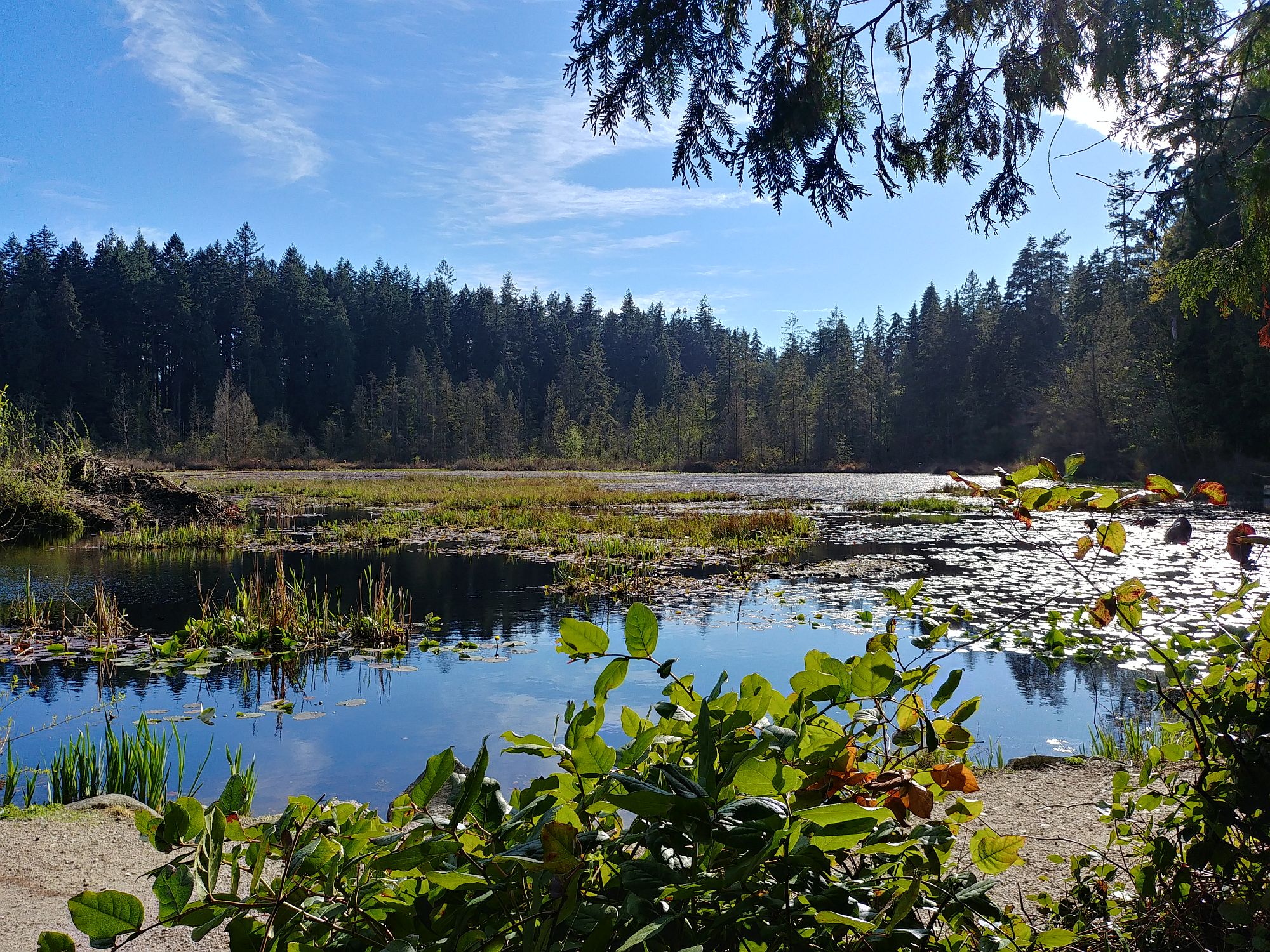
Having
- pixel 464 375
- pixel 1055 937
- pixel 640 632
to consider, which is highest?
pixel 464 375

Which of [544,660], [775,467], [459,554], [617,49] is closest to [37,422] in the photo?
[775,467]

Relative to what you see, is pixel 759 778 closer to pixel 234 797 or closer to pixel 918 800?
pixel 918 800

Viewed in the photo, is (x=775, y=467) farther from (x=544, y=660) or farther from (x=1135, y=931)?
(x=1135, y=931)

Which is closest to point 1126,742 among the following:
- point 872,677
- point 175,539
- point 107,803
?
point 872,677

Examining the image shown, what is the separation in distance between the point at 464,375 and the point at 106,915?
96.1 metres

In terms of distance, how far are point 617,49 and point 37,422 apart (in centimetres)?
7535

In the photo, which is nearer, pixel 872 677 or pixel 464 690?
pixel 872 677

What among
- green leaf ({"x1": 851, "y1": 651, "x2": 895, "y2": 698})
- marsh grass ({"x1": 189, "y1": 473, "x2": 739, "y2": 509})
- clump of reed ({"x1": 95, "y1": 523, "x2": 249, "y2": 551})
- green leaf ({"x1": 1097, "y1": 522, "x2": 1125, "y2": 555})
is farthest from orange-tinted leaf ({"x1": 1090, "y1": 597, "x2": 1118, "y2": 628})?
marsh grass ({"x1": 189, "y1": 473, "x2": 739, "y2": 509})

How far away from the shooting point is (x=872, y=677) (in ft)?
4.03

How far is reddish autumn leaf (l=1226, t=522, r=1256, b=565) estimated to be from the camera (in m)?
1.70

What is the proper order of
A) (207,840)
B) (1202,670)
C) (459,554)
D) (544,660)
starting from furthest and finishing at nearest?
(459,554), (544,660), (1202,670), (207,840)

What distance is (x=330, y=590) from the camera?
11438 mm

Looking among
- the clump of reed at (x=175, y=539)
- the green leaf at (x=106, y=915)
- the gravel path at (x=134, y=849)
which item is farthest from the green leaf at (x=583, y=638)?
the clump of reed at (x=175, y=539)

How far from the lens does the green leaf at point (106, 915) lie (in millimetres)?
898
